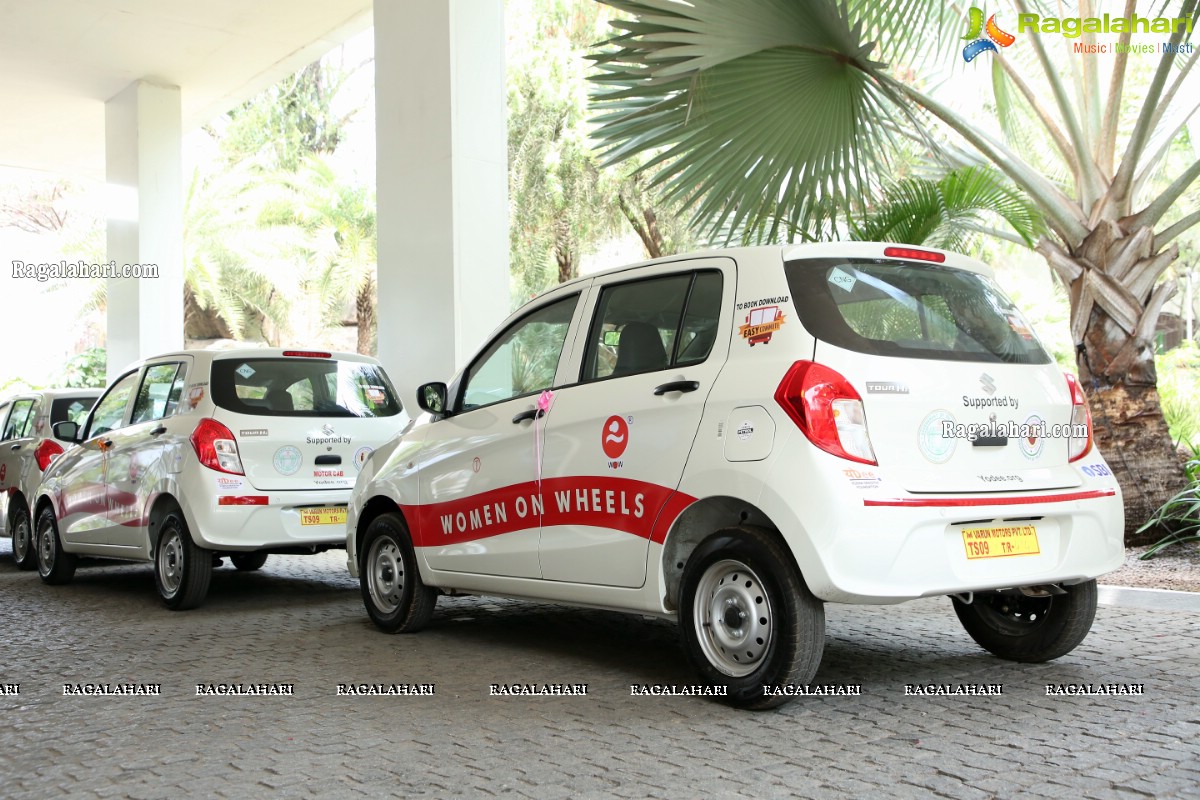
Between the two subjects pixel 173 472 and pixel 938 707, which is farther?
pixel 173 472

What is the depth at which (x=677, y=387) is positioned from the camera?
201 inches

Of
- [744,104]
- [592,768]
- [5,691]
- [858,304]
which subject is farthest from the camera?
[744,104]

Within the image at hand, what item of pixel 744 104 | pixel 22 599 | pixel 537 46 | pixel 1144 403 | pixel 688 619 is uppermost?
pixel 537 46

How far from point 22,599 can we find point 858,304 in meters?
7.16

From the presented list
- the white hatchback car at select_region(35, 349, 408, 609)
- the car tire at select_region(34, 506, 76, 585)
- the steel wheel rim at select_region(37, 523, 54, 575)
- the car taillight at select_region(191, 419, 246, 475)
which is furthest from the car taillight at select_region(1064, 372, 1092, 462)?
the steel wheel rim at select_region(37, 523, 54, 575)

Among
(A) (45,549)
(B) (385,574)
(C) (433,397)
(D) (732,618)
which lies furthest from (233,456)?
(D) (732,618)

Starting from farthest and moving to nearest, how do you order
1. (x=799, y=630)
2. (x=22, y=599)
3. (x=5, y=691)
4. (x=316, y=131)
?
(x=316, y=131), (x=22, y=599), (x=5, y=691), (x=799, y=630)

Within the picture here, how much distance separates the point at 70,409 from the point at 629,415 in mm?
7996

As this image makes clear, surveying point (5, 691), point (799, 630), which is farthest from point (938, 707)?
point (5, 691)

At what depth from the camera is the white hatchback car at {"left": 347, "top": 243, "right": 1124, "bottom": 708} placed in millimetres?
4516

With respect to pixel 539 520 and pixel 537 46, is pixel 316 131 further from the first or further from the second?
pixel 539 520

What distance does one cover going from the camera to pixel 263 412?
8016mm

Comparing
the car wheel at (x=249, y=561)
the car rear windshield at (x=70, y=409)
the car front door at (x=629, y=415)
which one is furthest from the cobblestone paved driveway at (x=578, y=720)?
the car rear windshield at (x=70, y=409)

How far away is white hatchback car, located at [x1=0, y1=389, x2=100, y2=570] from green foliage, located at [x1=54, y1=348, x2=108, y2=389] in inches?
790
